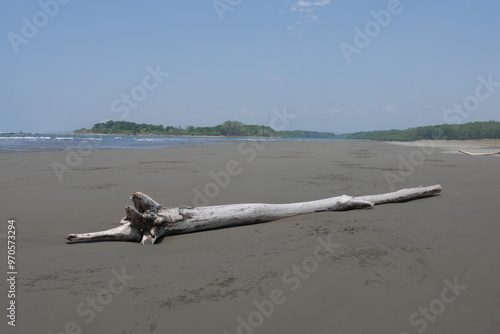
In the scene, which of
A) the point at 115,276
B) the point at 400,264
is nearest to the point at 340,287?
the point at 400,264

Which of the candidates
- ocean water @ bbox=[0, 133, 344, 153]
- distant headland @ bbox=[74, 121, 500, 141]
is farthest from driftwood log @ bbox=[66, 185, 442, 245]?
distant headland @ bbox=[74, 121, 500, 141]

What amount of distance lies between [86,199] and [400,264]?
636 centimetres

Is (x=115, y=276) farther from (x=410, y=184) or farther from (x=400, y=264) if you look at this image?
(x=410, y=184)

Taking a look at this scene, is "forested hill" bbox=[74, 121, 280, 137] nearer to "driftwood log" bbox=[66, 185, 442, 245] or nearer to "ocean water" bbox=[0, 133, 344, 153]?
"ocean water" bbox=[0, 133, 344, 153]

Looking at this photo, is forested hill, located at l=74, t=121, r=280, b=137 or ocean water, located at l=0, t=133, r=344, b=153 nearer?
ocean water, located at l=0, t=133, r=344, b=153

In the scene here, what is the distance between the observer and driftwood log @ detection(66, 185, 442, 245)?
4566 millimetres

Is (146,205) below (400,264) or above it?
above

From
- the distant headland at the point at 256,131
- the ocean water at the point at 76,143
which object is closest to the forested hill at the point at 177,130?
the distant headland at the point at 256,131

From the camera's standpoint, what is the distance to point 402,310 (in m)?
2.74

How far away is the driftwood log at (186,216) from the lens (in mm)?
4566

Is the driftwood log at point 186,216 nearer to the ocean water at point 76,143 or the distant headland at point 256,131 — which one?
the ocean water at point 76,143

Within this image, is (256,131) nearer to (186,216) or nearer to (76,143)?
(76,143)

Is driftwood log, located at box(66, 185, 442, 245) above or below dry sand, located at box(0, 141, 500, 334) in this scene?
above

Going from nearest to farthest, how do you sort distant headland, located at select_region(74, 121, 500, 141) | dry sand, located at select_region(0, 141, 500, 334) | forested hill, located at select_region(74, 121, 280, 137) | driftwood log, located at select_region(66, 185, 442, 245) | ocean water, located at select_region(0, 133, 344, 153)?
dry sand, located at select_region(0, 141, 500, 334), driftwood log, located at select_region(66, 185, 442, 245), ocean water, located at select_region(0, 133, 344, 153), distant headland, located at select_region(74, 121, 500, 141), forested hill, located at select_region(74, 121, 280, 137)
